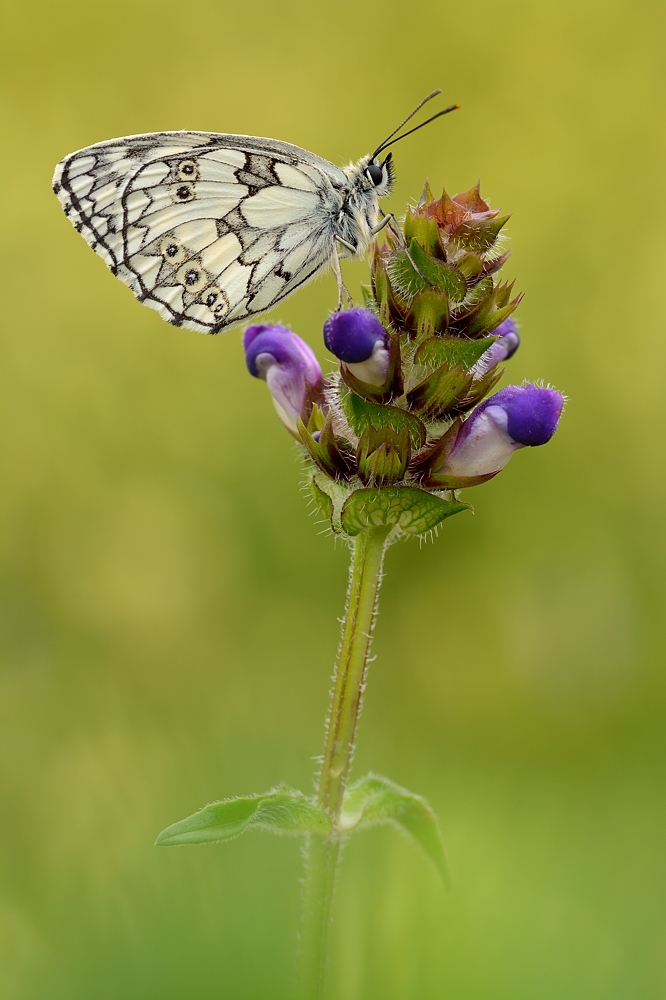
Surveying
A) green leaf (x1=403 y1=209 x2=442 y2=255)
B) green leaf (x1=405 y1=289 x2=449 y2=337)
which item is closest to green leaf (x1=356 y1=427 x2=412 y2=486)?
green leaf (x1=405 y1=289 x2=449 y2=337)

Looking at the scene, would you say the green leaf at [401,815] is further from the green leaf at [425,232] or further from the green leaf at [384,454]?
the green leaf at [425,232]

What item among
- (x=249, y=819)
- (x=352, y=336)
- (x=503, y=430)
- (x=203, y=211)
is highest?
(x=203, y=211)

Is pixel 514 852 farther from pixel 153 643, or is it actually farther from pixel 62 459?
pixel 62 459

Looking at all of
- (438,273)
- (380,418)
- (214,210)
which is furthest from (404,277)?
(214,210)

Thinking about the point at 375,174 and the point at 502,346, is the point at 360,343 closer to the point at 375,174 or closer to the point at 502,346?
the point at 502,346

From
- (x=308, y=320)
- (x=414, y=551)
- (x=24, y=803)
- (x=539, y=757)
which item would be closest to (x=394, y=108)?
(x=308, y=320)

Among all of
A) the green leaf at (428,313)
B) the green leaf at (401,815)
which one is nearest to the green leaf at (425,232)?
the green leaf at (428,313)

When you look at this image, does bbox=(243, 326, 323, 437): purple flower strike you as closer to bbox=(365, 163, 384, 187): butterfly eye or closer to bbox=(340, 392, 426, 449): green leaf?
bbox=(340, 392, 426, 449): green leaf
